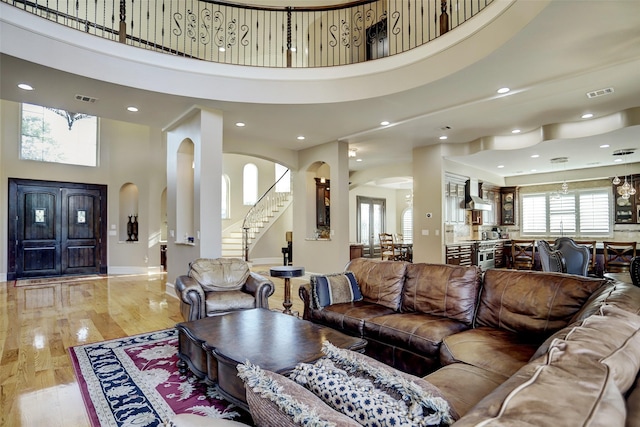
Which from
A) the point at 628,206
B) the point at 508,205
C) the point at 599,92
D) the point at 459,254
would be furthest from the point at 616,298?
the point at 508,205

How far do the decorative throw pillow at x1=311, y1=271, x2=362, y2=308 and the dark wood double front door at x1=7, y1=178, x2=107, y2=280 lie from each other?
26.1ft

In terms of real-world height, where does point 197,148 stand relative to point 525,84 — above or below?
below

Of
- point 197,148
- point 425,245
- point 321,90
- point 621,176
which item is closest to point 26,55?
point 197,148

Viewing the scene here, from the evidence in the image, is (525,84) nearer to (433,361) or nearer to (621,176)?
(433,361)

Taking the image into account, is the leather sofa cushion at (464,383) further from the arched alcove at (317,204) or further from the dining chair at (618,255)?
the dining chair at (618,255)

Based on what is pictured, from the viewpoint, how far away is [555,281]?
2471mm

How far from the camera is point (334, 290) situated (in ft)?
11.5

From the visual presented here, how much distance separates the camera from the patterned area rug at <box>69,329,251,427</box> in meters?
2.24

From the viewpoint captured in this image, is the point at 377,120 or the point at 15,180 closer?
the point at 377,120

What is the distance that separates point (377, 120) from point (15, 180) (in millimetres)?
8420

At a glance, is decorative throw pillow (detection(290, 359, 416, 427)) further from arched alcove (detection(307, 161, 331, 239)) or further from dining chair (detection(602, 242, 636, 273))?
dining chair (detection(602, 242, 636, 273))

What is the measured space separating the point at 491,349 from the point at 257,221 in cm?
967

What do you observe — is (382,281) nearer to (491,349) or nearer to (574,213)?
(491,349)

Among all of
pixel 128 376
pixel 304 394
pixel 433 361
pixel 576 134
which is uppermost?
pixel 576 134
